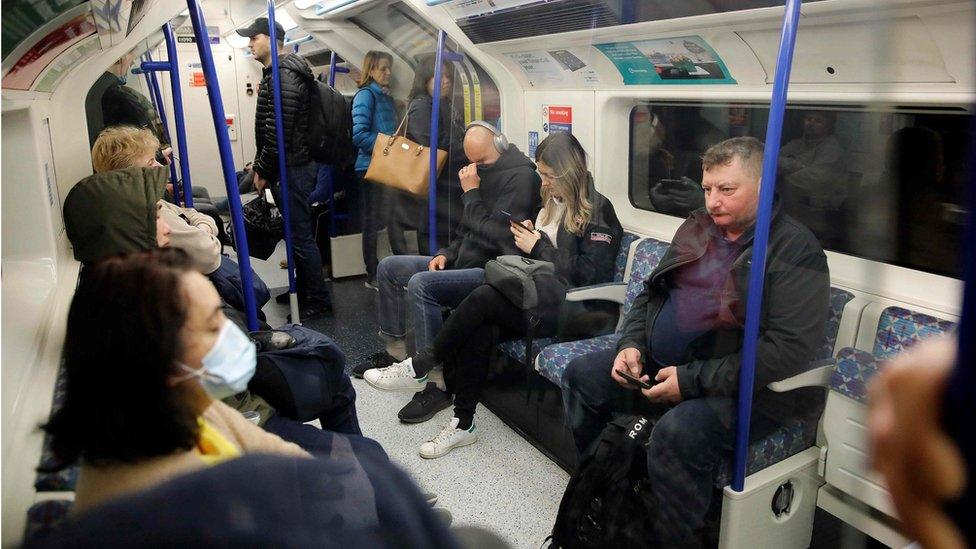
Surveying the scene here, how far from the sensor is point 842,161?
8.39 ft

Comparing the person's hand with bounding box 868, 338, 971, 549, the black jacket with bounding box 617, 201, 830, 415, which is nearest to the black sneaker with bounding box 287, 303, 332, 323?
the black jacket with bounding box 617, 201, 830, 415

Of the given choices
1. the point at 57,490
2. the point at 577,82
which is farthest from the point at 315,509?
the point at 577,82

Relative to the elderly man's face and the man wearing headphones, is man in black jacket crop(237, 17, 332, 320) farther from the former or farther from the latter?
the elderly man's face

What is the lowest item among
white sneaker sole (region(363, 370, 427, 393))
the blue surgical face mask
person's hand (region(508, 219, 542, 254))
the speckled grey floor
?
the speckled grey floor

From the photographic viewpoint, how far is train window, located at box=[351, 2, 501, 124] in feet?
14.7

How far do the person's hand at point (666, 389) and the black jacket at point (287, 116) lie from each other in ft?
10.5

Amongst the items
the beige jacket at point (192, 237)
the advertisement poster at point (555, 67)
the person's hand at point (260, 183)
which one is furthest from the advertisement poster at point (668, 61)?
the person's hand at point (260, 183)

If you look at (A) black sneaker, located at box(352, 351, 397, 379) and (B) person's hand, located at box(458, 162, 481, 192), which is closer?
(B) person's hand, located at box(458, 162, 481, 192)

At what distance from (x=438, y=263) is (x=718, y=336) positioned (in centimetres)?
195

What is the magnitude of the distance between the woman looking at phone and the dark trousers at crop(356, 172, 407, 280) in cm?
178

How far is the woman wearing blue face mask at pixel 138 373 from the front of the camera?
877mm

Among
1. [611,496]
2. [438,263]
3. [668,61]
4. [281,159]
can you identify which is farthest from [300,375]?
[281,159]

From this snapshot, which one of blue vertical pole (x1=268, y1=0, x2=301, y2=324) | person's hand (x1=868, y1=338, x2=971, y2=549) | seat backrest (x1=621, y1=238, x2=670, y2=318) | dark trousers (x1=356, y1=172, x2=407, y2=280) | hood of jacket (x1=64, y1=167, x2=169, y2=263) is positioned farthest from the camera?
dark trousers (x1=356, y1=172, x2=407, y2=280)

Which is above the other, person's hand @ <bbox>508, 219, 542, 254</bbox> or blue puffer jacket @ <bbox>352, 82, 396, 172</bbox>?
blue puffer jacket @ <bbox>352, 82, 396, 172</bbox>
